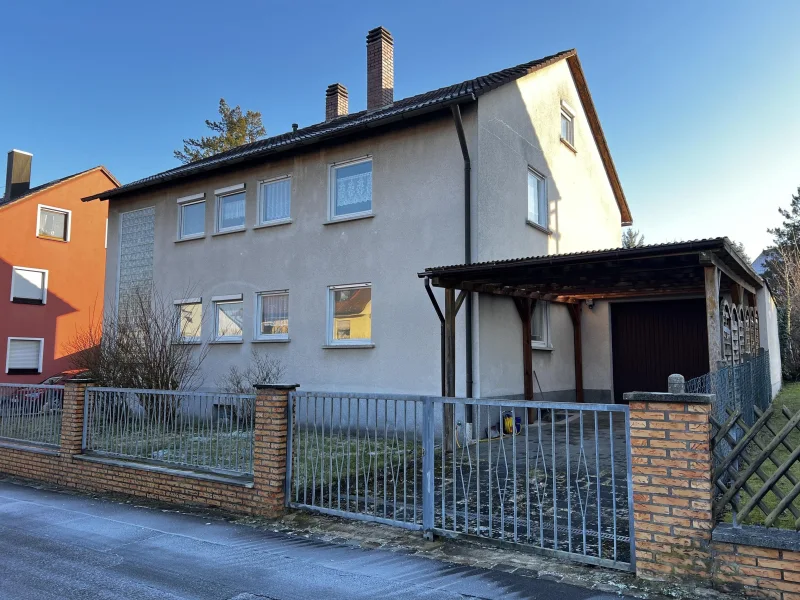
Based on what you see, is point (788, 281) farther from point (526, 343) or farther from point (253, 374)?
point (253, 374)

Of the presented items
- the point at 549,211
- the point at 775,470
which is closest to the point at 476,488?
the point at 775,470

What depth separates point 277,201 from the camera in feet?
46.4

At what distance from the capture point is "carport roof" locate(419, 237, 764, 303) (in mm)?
7620

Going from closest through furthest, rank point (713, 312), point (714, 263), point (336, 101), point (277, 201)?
point (714, 263), point (713, 312), point (277, 201), point (336, 101)

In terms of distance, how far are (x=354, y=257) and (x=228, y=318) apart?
4219mm

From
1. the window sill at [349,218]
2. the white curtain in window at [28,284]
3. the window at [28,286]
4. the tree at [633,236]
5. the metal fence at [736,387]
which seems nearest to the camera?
the metal fence at [736,387]

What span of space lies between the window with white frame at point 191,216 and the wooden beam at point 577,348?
9.54 meters

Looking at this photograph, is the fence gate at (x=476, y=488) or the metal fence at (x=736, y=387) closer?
the fence gate at (x=476, y=488)

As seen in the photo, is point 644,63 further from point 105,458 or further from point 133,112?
point 133,112

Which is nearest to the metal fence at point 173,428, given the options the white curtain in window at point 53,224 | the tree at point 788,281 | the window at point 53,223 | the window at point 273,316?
the window at point 273,316

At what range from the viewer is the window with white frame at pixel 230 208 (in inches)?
584

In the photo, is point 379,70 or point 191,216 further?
point 191,216

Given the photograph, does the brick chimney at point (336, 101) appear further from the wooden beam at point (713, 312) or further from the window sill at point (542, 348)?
the wooden beam at point (713, 312)

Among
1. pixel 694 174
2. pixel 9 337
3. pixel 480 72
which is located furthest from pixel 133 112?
pixel 694 174
